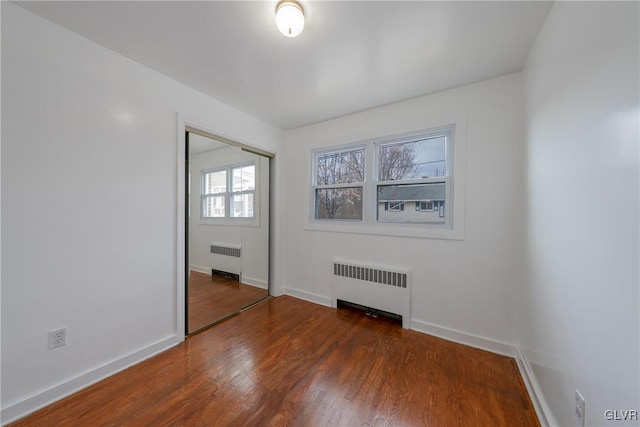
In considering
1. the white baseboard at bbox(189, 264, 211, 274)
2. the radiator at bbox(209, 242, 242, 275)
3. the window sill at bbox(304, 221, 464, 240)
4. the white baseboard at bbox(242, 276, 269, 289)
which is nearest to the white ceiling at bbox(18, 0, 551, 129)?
the window sill at bbox(304, 221, 464, 240)

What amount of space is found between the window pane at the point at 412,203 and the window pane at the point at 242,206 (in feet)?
5.72

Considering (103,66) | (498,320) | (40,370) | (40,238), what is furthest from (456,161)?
(40,370)

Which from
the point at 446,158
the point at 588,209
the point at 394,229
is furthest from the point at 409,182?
the point at 588,209

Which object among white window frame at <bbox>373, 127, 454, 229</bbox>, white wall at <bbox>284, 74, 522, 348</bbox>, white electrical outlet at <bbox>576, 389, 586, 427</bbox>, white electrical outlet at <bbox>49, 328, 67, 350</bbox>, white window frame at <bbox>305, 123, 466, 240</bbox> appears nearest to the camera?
white electrical outlet at <bbox>576, 389, 586, 427</bbox>

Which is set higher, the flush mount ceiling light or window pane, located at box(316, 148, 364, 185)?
the flush mount ceiling light

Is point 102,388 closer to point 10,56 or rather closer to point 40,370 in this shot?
point 40,370

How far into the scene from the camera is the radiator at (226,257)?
2.67m

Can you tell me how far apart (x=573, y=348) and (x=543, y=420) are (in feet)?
2.09

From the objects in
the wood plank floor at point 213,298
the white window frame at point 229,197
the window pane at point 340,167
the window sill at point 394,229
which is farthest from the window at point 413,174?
the wood plank floor at point 213,298

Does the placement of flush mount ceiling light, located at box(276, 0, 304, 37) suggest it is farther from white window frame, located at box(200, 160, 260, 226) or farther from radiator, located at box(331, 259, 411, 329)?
radiator, located at box(331, 259, 411, 329)

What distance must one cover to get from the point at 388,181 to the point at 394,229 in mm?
570

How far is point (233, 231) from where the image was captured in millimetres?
2895

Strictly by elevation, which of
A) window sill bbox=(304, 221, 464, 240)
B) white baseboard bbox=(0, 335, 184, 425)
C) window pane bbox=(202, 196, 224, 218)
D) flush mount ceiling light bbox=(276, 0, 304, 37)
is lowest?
white baseboard bbox=(0, 335, 184, 425)

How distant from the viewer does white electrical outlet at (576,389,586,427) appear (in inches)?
38.7
